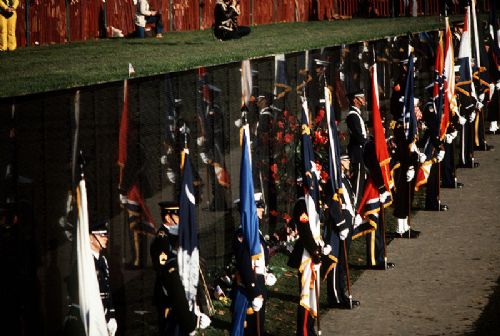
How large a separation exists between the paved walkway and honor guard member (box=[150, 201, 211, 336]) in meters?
2.52

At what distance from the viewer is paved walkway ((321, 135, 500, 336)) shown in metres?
13.7

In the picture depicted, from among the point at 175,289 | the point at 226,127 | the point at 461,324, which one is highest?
the point at 226,127

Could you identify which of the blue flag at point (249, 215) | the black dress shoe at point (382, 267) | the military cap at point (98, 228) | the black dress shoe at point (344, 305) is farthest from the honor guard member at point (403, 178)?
the military cap at point (98, 228)

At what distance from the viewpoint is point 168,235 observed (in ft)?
38.6

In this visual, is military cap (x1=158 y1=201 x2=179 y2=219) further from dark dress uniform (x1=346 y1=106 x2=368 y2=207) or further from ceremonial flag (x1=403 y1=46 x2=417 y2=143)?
ceremonial flag (x1=403 y1=46 x2=417 y2=143)

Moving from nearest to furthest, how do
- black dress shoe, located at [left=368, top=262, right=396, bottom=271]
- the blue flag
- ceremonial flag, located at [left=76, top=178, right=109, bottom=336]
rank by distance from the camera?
1. ceremonial flag, located at [left=76, top=178, right=109, bottom=336]
2. the blue flag
3. black dress shoe, located at [left=368, top=262, right=396, bottom=271]

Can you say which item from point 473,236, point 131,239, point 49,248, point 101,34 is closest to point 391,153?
point 473,236

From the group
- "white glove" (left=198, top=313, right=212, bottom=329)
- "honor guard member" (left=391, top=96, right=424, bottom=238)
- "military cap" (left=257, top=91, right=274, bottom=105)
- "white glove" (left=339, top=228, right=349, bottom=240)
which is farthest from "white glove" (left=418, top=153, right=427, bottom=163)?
"white glove" (left=198, top=313, right=212, bottom=329)

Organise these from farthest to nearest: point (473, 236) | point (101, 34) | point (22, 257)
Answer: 1. point (101, 34)
2. point (473, 236)
3. point (22, 257)

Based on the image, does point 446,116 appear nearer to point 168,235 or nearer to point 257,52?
point 168,235

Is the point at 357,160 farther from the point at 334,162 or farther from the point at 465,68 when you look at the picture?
the point at 465,68

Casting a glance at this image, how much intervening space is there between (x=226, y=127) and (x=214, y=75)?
0.74 meters

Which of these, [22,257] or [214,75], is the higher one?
[214,75]

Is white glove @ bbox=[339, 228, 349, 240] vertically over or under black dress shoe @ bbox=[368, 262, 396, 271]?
over
